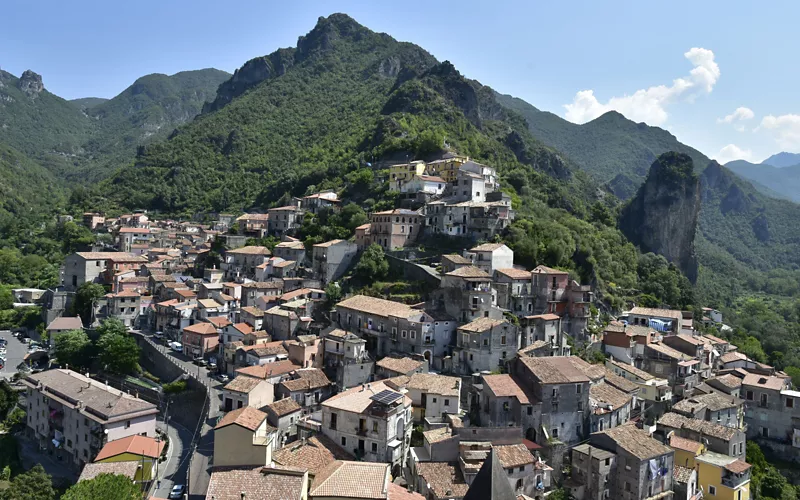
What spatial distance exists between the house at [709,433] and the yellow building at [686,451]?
93cm

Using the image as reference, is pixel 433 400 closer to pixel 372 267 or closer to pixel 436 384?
pixel 436 384

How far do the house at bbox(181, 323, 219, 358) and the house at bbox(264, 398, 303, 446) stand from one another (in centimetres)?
1486

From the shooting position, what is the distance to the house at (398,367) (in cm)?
3725

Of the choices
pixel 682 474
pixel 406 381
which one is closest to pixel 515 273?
pixel 406 381

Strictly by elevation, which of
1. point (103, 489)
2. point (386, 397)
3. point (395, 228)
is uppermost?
point (395, 228)

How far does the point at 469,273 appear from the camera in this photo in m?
43.1

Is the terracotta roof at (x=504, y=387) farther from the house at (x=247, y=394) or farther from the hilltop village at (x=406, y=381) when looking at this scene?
the house at (x=247, y=394)

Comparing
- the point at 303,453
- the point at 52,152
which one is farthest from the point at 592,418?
the point at 52,152

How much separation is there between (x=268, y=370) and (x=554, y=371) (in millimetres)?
18981

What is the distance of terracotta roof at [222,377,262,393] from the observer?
35.0 meters

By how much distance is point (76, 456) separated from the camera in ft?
122

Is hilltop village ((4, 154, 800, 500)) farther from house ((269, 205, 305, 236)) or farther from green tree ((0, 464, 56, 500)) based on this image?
house ((269, 205, 305, 236))

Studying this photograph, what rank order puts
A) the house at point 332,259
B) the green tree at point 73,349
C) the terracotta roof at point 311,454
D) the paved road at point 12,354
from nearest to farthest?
1. the terracotta roof at point 311,454
2. the green tree at point 73,349
3. the paved road at point 12,354
4. the house at point 332,259

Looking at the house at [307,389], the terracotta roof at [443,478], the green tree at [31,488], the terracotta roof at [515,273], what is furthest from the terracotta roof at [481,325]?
the green tree at [31,488]
